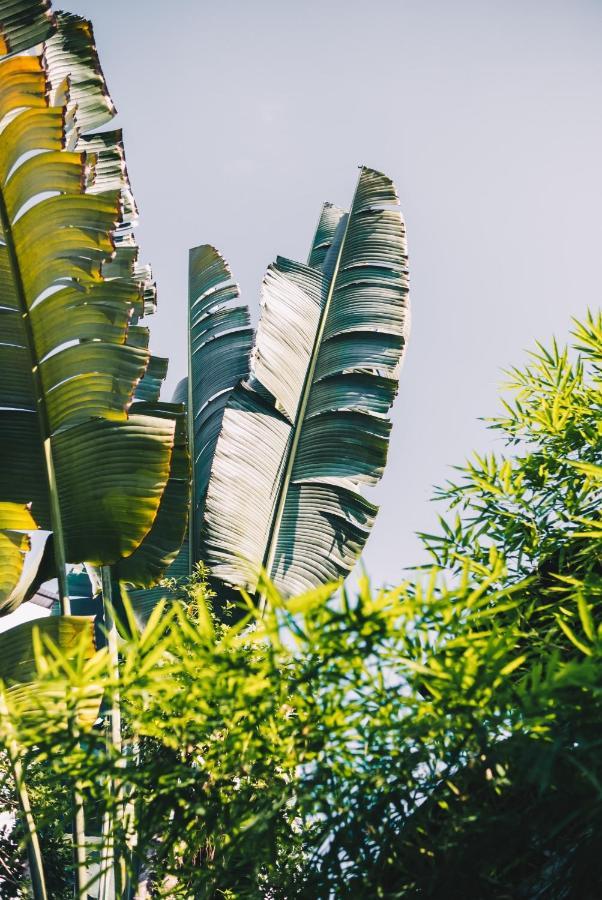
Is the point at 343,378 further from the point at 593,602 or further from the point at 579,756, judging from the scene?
the point at 579,756

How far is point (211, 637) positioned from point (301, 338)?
10.2ft

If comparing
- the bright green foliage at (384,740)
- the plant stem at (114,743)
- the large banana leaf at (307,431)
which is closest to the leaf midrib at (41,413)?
the plant stem at (114,743)

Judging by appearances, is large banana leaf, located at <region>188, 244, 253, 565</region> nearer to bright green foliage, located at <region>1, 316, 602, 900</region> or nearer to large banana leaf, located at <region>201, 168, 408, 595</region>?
large banana leaf, located at <region>201, 168, 408, 595</region>

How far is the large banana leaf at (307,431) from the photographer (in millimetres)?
3766

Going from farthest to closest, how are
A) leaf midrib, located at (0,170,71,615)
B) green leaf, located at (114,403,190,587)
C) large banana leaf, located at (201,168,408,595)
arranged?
1. large banana leaf, located at (201,168,408,595)
2. green leaf, located at (114,403,190,587)
3. leaf midrib, located at (0,170,71,615)

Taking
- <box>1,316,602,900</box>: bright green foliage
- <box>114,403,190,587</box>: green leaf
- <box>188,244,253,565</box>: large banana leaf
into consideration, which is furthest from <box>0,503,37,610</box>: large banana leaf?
<box>188,244,253,565</box>: large banana leaf

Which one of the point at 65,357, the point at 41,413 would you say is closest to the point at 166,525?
the point at 41,413

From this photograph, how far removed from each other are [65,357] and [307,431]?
1.66 meters

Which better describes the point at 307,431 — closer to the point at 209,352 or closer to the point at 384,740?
the point at 209,352

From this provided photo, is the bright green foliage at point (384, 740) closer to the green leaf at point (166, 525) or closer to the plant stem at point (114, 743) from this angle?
the plant stem at point (114, 743)

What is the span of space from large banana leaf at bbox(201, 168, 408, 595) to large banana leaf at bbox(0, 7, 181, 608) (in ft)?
3.17

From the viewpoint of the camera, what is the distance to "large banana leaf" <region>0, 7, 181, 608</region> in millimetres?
2662

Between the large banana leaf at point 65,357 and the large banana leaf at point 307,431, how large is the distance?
0.97 m

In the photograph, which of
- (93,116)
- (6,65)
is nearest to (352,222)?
(93,116)
